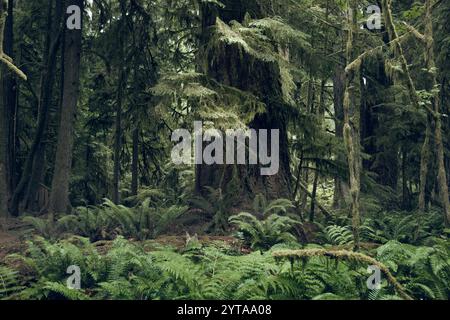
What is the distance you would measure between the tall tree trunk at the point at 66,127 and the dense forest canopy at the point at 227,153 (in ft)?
0.12

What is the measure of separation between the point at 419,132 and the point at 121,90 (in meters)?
7.71

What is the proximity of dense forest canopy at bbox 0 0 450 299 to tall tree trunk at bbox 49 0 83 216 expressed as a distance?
1.4 inches

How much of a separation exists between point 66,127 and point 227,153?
395cm

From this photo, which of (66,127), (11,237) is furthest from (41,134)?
(11,237)

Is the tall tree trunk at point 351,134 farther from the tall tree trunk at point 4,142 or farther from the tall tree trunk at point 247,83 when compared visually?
the tall tree trunk at point 4,142

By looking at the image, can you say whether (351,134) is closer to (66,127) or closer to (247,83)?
(247,83)

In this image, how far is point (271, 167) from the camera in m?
12.9

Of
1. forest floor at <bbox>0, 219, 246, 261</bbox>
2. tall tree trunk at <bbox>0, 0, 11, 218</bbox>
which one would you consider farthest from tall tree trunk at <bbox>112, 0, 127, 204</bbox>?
forest floor at <bbox>0, 219, 246, 261</bbox>

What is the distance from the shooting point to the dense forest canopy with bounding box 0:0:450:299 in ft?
26.8

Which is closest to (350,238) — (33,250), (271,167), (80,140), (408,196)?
(271,167)

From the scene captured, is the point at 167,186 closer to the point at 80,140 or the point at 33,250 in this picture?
the point at 80,140

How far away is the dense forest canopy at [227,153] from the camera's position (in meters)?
8.18

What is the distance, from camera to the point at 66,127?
45.0 ft

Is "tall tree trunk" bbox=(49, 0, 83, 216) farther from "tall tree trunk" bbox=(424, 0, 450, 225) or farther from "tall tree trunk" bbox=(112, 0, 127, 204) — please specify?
"tall tree trunk" bbox=(424, 0, 450, 225)
